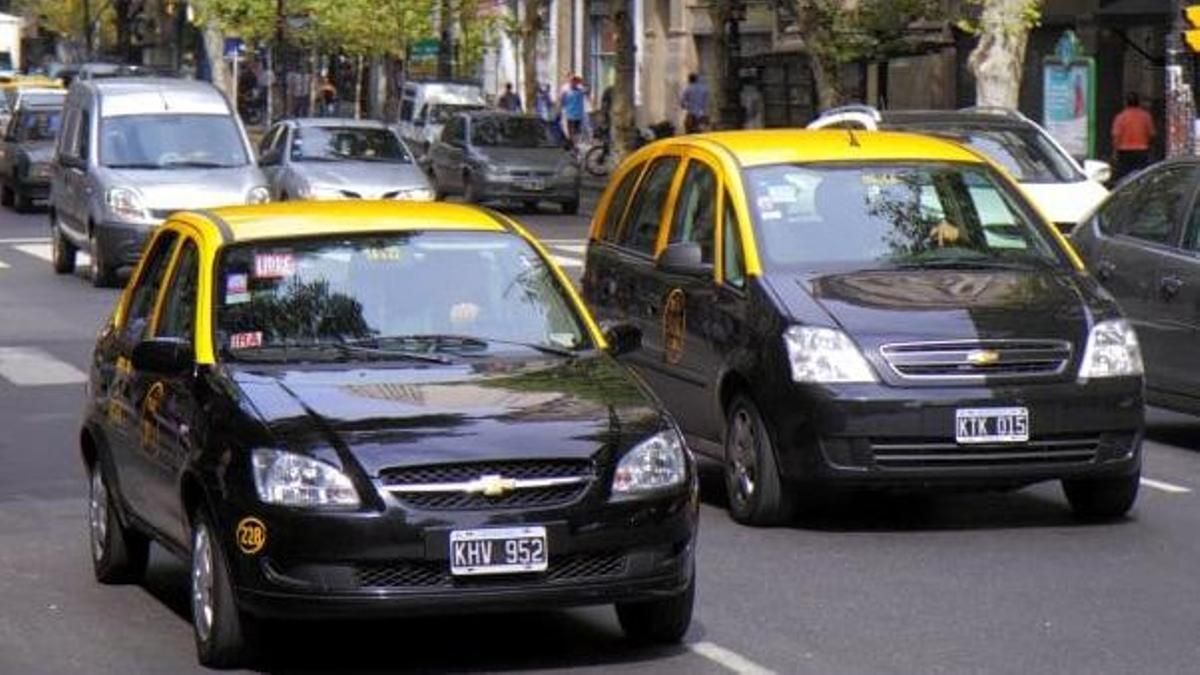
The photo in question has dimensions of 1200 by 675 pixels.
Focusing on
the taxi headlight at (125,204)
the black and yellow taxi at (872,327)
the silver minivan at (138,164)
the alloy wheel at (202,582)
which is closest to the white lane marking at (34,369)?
the taxi headlight at (125,204)

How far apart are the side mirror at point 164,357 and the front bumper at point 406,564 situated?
895mm

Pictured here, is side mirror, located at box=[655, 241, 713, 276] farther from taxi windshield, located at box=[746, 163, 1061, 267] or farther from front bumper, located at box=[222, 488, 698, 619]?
front bumper, located at box=[222, 488, 698, 619]

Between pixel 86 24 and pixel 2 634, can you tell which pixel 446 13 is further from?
pixel 2 634

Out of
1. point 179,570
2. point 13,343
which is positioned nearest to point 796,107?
point 13,343

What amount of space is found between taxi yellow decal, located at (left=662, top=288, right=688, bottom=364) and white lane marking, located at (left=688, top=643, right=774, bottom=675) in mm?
3652

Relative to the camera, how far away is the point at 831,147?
1293cm

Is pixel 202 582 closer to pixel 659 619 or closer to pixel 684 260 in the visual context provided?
pixel 659 619

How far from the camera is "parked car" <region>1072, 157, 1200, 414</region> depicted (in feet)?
47.7

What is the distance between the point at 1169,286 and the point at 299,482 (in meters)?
7.57

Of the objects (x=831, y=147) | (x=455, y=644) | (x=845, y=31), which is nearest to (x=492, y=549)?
(x=455, y=644)

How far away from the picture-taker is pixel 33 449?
15023mm

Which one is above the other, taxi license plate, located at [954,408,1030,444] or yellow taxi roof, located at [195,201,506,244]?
yellow taxi roof, located at [195,201,506,244]

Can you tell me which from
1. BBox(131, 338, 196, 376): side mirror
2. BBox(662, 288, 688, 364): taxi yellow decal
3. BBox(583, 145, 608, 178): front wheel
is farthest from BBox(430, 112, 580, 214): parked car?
BBox(131, 338, 196, 376): side mirror

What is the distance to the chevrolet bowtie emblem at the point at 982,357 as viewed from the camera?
449 inches
